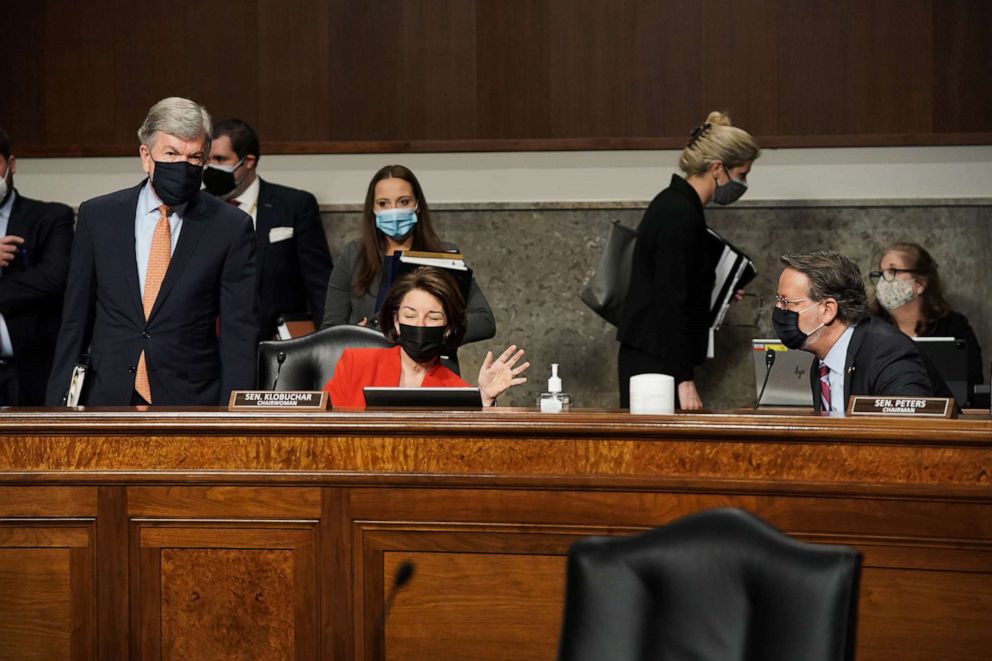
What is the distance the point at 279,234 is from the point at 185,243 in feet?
6.03

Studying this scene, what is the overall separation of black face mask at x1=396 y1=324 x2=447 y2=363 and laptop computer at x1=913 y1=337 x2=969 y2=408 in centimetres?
168

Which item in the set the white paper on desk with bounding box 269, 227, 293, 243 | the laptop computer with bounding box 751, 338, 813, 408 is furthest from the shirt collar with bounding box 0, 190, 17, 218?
the laptop computer with bounding box 751, 338, 813, 408

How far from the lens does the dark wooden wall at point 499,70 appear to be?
5.87m

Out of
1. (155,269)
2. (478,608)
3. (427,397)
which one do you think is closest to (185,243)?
(155,269)

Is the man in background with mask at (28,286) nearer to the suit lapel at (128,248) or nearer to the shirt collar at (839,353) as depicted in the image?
the suit lapel at (128,248)

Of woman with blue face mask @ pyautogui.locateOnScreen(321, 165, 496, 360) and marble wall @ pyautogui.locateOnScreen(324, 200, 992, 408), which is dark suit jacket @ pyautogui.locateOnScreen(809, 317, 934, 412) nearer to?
woman with blue face mask @ pyautogui.locateOnScreen(321, 165, 496, 360)

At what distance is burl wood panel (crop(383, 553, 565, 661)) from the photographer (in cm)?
270

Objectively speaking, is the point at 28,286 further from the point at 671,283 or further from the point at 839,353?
the point at 839,353

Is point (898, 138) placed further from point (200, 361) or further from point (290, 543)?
point (290, 543)

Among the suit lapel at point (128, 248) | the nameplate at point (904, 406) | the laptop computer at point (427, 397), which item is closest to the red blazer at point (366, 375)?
the laptop computer at point (427, 397)

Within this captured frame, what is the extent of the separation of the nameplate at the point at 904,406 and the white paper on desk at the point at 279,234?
2946mm

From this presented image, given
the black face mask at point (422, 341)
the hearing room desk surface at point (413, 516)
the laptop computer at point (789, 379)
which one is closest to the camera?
the hearing room desk surface at point (413, 516)

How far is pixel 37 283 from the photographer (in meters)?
4.42

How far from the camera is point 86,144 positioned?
6176 millimetres
